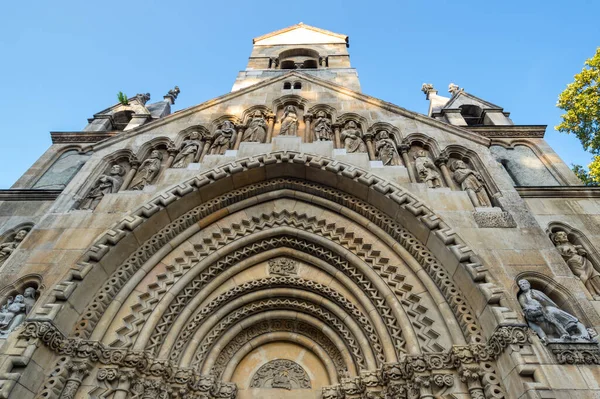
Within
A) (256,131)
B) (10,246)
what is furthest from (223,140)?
(10,246)

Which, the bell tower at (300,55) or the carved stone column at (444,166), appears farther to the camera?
the bell tower at (300,55)

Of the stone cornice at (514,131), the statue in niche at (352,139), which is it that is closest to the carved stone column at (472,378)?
the statue in niche at (352,139)

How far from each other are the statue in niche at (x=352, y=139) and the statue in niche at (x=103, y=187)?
570 centimetres

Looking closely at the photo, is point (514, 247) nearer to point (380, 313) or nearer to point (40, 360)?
point (380, 313)

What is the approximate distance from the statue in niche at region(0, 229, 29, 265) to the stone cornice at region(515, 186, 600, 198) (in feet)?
38.4

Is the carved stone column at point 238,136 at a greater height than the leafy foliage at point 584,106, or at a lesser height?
lesser

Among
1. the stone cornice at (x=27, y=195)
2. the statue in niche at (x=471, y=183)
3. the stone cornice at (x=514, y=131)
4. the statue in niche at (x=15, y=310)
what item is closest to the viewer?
the statue in niche at (x=15, y=310)

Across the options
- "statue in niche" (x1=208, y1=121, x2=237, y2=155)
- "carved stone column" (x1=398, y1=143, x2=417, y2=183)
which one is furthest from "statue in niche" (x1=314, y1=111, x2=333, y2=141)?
"statue in niche" (x1=208, y1=121, x2=237, y2=155)

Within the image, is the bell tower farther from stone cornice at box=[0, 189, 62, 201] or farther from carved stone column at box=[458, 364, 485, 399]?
carved stone column at box=[458, 364, 485, 399]

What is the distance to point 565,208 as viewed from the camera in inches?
318

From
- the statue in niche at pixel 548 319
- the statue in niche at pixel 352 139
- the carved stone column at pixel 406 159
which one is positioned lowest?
the statue in niche at pixel 548 319

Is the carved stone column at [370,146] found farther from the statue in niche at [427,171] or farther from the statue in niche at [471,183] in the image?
the statue in niche at [471,183]

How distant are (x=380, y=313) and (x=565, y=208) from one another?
5.13 meters

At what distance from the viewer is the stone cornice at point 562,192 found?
8.35 metres
